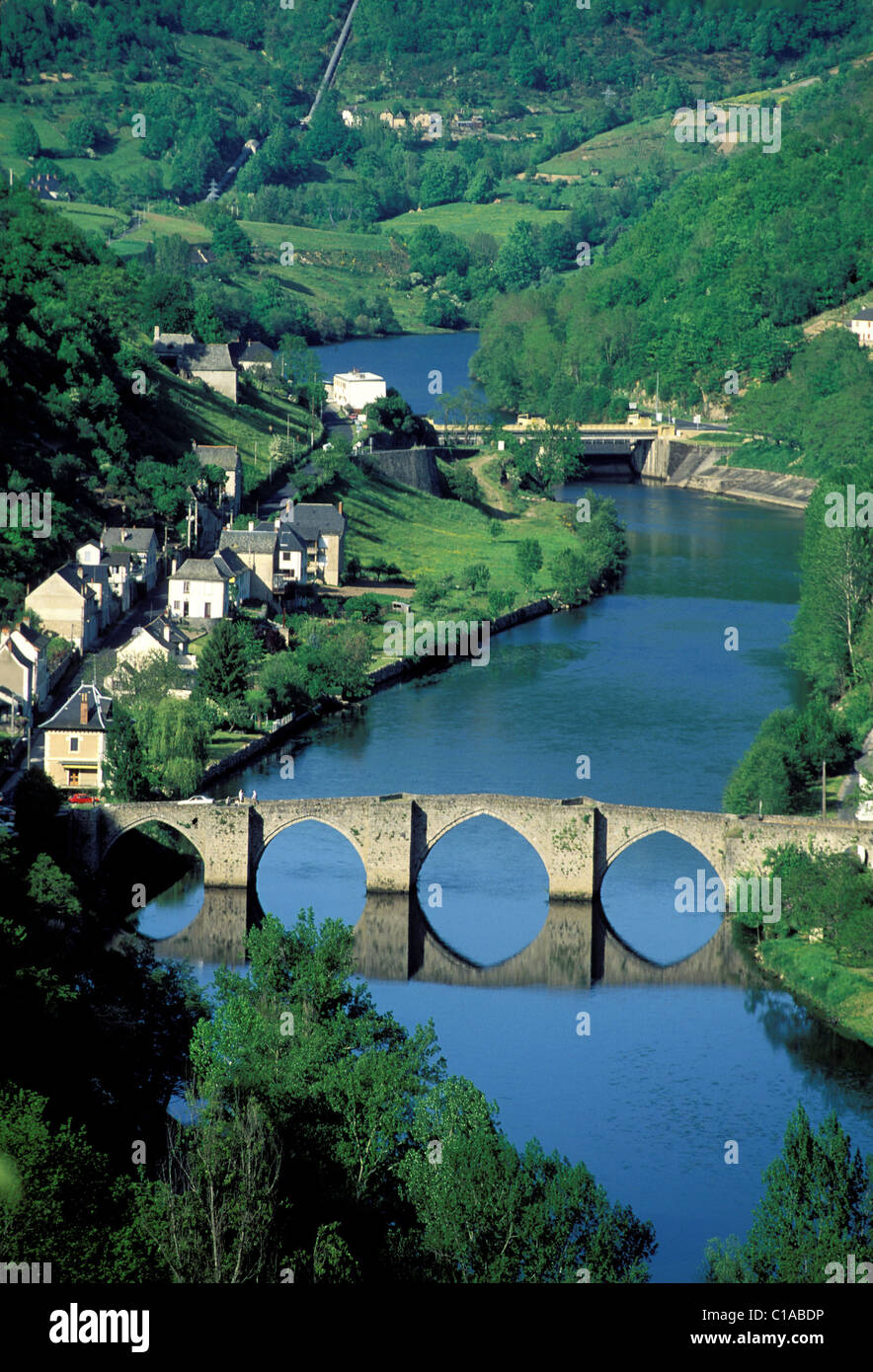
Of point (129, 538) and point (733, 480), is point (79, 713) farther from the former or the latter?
point (733, 480)

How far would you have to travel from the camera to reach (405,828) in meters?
65.9

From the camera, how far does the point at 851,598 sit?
→ 89.2 metres

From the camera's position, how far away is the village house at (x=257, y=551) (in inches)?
3797

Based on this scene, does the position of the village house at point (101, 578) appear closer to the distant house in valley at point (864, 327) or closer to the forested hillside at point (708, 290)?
the forested hillside at point (708, 290)

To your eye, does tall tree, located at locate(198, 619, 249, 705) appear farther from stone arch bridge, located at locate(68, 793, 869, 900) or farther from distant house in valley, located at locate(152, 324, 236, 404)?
distant house in valley, located at locate(152, 324, 236, 404)

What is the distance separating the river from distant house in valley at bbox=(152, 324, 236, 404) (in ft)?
91.2

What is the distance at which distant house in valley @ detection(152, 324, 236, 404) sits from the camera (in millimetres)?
123938

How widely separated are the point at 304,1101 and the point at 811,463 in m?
101

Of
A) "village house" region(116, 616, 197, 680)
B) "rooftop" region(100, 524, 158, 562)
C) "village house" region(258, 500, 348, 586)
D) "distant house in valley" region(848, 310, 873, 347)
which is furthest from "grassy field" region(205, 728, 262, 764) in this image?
"distant house in valley" region(848, 310, 873, 347)

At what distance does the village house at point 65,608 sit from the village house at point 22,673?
414 centimetres

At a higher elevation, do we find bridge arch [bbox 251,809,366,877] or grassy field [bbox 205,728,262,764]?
grassy field [bbox 205,728,262,764]

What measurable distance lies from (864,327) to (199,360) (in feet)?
186

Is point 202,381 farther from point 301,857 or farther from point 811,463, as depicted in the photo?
point 301,857
